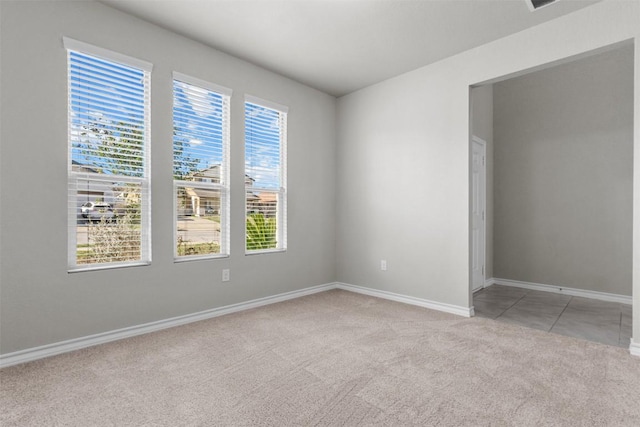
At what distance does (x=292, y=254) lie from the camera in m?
4.17

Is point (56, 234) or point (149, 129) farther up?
point (149, 129)

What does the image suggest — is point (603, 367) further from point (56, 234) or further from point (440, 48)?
point (56, 234)

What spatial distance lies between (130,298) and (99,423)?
51.0 inches

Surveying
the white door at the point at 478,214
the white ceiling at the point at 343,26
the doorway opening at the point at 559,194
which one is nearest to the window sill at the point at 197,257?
the white ceiling at the point at 343,26

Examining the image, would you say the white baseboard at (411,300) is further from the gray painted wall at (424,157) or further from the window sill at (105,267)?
the window sill at (105,267)

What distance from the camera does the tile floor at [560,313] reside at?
2963 mm

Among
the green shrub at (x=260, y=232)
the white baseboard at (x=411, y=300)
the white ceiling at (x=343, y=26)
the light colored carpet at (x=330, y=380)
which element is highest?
the white ceiling at (x=343, y=26)

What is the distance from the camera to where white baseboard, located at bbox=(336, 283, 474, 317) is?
345cm

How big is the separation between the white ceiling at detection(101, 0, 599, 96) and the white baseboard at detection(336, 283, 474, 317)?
2.62 m

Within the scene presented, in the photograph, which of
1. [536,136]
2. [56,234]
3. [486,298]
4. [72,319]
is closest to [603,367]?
[486,298]

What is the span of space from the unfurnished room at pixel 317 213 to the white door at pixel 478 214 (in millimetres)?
44

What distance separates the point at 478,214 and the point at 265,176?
2.91 metres

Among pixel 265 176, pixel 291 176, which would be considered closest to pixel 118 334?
pixel 265 176

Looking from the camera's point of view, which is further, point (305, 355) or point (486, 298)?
point (486, 298)
